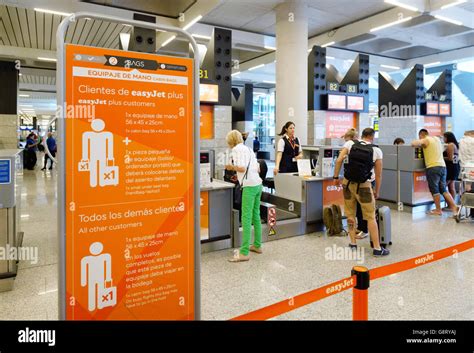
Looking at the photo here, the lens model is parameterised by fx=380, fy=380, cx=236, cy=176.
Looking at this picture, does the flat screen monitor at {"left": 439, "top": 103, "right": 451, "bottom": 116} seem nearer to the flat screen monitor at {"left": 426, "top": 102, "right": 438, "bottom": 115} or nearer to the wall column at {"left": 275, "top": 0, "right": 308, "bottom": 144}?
the flat screen monitor at {"left": 426, "top": 102, "right": 438, "bottom": 115}

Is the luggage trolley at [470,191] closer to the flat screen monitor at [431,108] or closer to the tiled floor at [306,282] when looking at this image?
the tiled floor at [306,282]

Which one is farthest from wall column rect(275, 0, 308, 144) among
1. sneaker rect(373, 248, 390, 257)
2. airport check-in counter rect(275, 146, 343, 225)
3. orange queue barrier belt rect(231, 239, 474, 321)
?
orange queue barrier belt rect(231, 239, 474, 321)

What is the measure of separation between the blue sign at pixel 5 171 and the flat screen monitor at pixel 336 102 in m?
7.00

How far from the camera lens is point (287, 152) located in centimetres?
650

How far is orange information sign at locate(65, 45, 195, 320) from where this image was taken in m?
1.84

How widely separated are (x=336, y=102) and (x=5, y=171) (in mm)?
7236

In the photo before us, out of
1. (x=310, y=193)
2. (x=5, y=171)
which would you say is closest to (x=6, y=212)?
(x=5, y=171)

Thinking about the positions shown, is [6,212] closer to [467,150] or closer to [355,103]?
[467,150]

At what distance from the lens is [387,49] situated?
14844mm

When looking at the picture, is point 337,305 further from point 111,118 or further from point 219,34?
point 219,34

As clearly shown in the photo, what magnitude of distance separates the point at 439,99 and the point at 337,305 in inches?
364

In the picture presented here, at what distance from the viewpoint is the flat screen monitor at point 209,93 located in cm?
771
